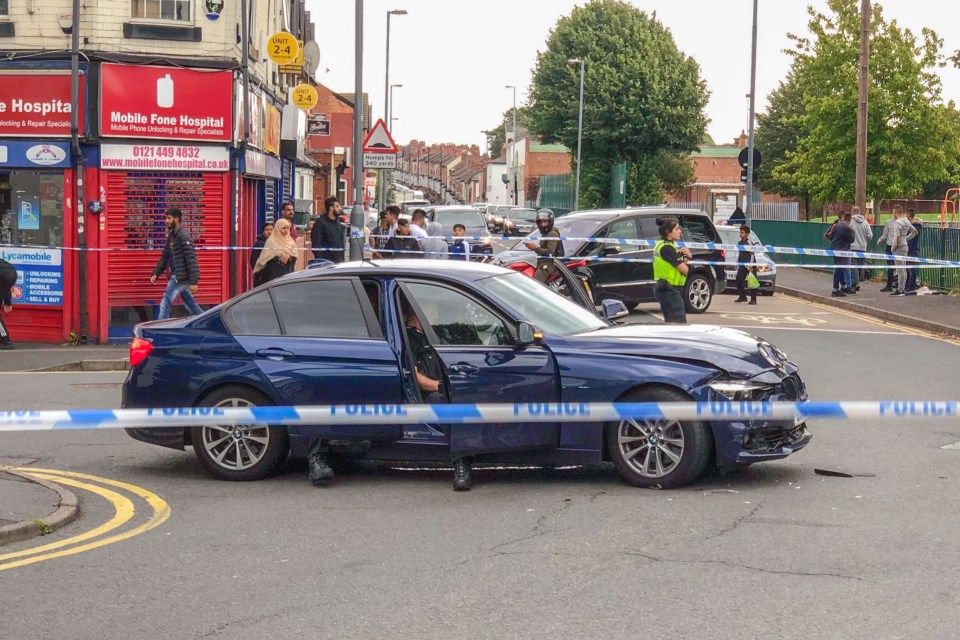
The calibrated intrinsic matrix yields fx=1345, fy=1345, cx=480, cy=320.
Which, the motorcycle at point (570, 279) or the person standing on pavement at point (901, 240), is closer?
the motorcycle at point (570, 279)

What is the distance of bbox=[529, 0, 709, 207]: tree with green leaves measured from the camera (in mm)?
67875

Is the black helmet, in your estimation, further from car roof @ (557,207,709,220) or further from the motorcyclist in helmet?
car roof @ (557,207,709,220)

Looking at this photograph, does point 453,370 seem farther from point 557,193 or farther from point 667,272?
point 557,193

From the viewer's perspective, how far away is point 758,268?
28094 mm

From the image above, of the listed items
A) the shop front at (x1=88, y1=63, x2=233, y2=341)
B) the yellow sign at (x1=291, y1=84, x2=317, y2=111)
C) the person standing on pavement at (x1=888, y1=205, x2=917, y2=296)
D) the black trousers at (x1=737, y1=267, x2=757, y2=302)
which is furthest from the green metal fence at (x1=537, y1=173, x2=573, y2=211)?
the shop front at (x1=88, y1=63, x2=233, y2=341)

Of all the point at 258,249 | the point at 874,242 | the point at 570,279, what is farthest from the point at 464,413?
the point at 874,242

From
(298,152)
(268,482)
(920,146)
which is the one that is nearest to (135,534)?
(268,482)

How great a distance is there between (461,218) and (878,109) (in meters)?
17.8

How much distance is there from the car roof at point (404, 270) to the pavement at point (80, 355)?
7.37 feet

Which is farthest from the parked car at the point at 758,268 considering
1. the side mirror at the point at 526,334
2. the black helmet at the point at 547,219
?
the side mirror at the point at 526,334

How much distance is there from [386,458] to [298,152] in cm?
2060

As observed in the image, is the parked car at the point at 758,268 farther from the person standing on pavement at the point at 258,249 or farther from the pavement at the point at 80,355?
the person standing on pavement at the point at 258,249

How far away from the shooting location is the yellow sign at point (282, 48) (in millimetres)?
22688

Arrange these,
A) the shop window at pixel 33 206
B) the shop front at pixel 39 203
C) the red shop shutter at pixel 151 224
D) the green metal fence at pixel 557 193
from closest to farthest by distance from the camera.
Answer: the shop front at pixel 39 203
the shop window at pixel 33 206
the red shop shutter at pixel 151 224
the green metal fence at pixel 557 193
